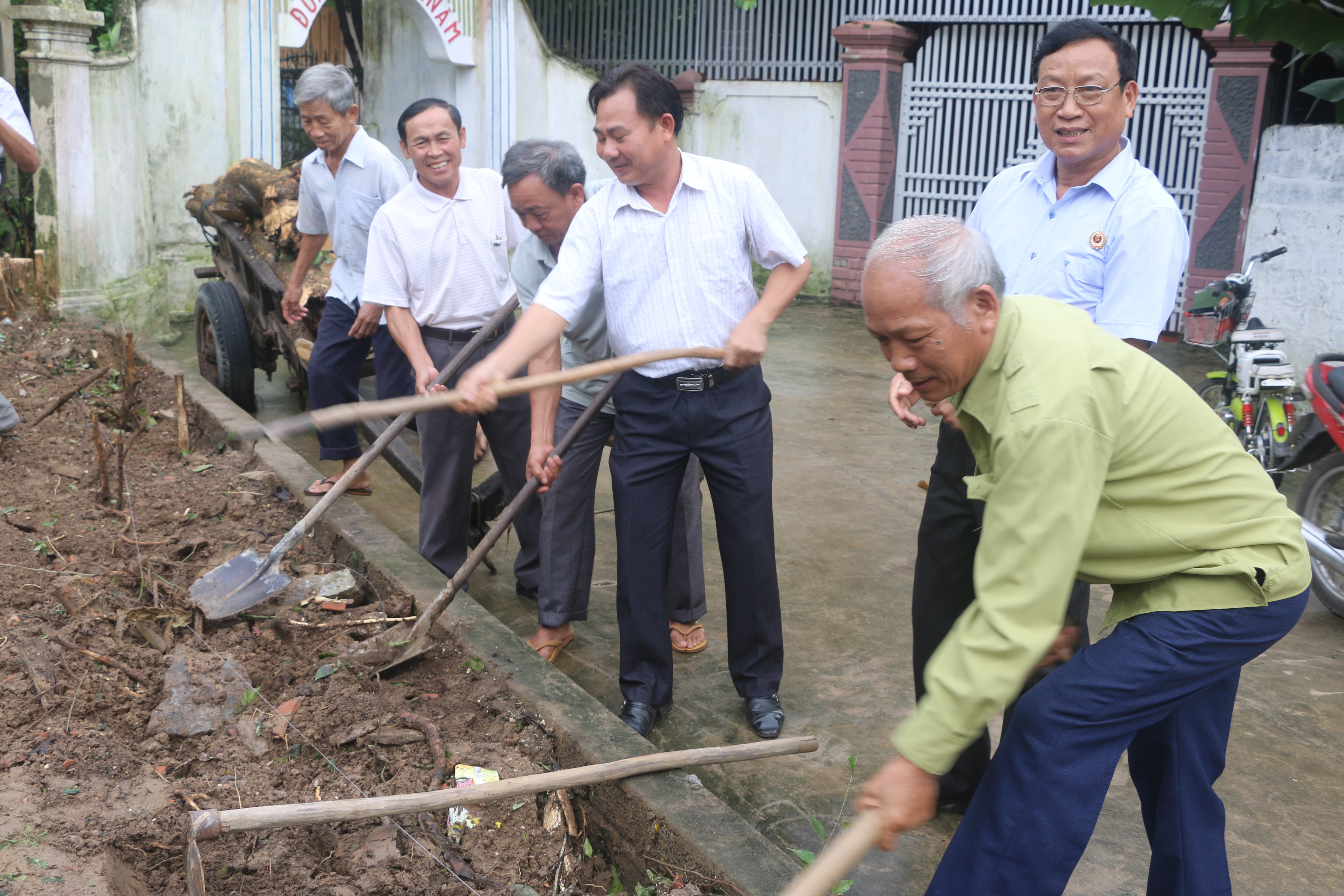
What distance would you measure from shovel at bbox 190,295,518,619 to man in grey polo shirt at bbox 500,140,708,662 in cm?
45

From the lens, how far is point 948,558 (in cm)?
284

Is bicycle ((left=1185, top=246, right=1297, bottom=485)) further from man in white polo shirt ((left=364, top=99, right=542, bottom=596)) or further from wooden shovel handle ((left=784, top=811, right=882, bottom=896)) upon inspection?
wooden shovel handle ((left=784, top=811, right=882, bottom=896))

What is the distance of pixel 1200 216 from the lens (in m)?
9.23

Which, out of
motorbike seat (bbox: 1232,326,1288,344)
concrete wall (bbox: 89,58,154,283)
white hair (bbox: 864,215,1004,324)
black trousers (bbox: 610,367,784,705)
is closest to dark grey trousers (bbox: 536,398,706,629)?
black trousers (bbox: 610,367,784,705)

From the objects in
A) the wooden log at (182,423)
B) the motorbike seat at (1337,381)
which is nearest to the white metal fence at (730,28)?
the motorbike seat at (1337,381)

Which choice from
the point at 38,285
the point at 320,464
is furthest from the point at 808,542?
the point at 38,285

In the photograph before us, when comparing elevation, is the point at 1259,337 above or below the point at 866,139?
below

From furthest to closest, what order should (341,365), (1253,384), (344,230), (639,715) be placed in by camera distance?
(1253,384)
(341,365)
(344,230)
(639,715)

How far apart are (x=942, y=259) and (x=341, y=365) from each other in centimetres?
402

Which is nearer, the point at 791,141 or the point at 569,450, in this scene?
the point at 569,450

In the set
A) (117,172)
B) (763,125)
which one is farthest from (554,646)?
(763,125)

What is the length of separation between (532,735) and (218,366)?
14.5 feet

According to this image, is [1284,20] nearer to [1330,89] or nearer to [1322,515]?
[1330,89]

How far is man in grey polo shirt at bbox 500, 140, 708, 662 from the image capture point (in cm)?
365
